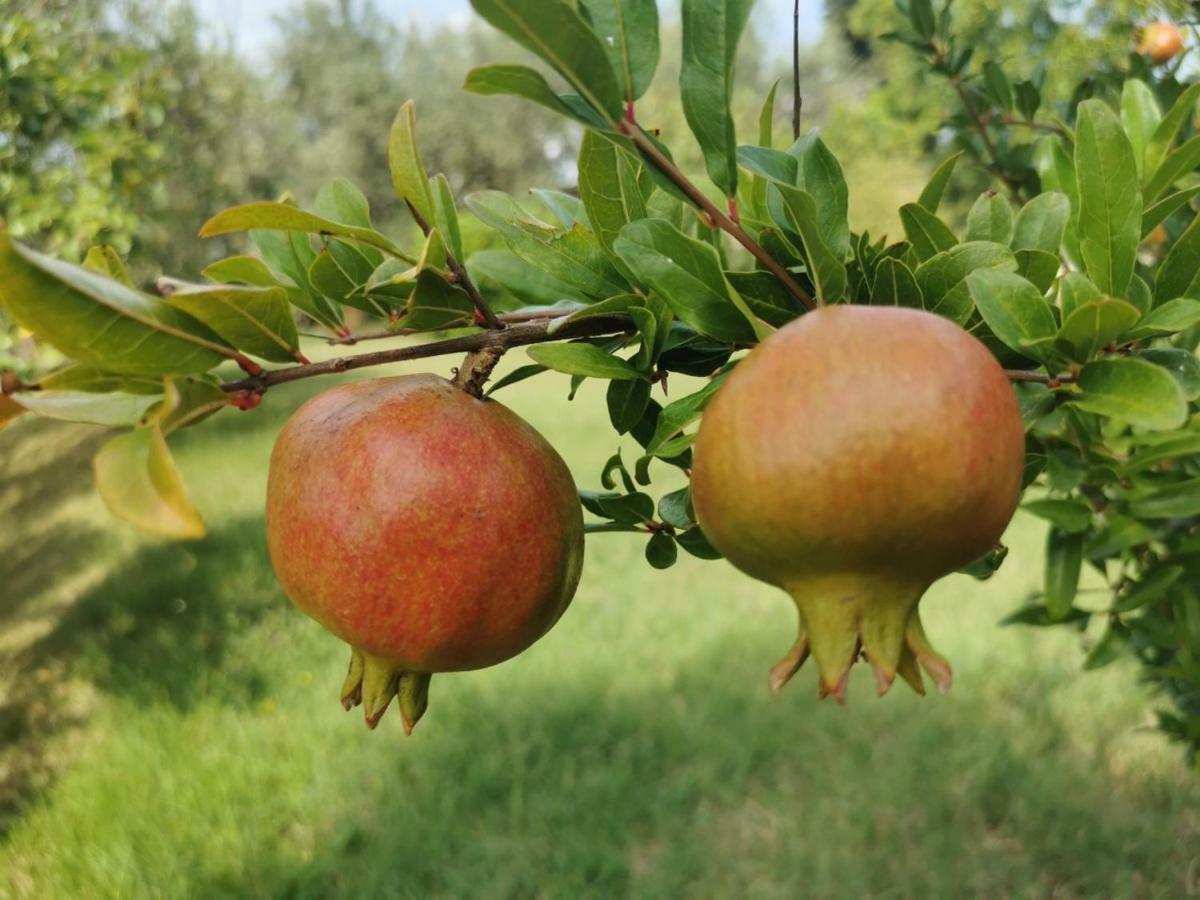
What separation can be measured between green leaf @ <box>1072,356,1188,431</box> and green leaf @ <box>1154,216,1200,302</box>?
0.59 feet

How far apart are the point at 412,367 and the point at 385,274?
25.2ft

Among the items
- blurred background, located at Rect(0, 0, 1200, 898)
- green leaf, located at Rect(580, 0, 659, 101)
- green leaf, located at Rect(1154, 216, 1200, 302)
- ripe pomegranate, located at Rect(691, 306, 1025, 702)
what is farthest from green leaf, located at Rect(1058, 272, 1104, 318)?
blurred background, located at Rect(0, 0, 1200, 898)

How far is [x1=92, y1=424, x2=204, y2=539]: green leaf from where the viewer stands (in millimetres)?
469

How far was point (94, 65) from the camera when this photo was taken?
17.0 feet

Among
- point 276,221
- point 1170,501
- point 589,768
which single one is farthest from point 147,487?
point 589,768

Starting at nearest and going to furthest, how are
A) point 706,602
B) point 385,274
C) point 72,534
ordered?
point 385,274, point 706,602, point 72,534

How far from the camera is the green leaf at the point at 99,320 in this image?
47 centimetres

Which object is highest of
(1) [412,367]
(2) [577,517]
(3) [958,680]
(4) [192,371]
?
(4) [192,371]

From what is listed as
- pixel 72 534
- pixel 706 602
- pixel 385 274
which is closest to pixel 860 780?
pixel 706 602

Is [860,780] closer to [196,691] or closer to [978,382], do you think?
[196,691]

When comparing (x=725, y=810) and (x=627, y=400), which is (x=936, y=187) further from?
(x=725, y=810)

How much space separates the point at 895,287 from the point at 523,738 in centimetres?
286

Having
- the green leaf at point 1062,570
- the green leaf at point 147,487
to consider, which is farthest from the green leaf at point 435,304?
the green leaf at point 1062,570

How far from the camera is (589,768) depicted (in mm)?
3100
